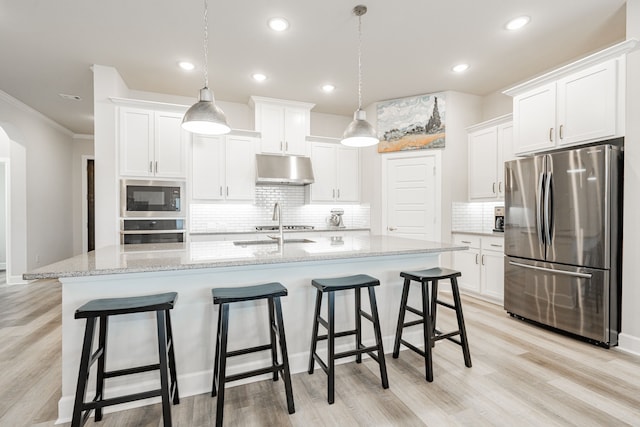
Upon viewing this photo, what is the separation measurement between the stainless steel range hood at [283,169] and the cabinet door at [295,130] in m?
0.14

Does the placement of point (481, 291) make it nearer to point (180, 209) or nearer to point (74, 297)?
point (180, 209)

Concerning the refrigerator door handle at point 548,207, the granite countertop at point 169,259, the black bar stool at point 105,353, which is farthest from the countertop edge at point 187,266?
the refrigerator door handle at point 548,207

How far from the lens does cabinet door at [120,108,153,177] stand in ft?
12.6

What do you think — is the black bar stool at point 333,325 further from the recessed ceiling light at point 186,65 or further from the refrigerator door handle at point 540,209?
the recessed ceiling light at point 186,65

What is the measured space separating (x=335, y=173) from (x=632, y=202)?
3600mm

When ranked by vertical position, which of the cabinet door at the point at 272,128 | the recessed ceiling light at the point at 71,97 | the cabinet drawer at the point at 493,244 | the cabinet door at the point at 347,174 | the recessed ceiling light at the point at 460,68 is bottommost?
the cabinet drawer at the point at 493,244

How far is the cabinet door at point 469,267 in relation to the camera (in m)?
4.35

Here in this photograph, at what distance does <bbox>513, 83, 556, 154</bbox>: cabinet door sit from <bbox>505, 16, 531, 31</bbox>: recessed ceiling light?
2.29 ft

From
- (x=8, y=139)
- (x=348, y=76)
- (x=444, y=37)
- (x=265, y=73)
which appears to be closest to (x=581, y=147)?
(x=444, y=37)

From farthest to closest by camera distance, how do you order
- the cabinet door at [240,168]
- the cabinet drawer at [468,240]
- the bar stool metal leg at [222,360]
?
the cabinet door at [240,168]
the cabinet drawer at [468,240]
the bar stool metal leg at [222,360]

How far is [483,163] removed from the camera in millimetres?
4535

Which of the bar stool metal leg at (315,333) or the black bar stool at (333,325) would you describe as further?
the bar stool metal leg at (315,333)

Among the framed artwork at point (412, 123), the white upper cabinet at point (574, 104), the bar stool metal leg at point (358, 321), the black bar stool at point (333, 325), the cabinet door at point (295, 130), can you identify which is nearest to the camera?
the black bar stool at point (333, 325)

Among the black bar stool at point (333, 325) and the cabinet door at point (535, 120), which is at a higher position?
the cabinet door at point (535, 120)
